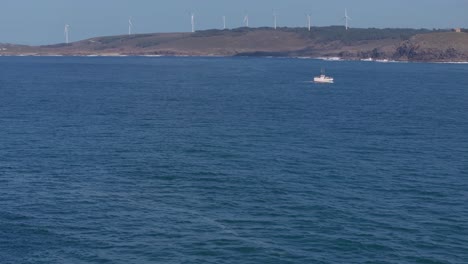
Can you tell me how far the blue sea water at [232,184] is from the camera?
94.1ft

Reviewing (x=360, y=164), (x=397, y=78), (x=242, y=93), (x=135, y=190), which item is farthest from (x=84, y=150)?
(x=397, y=78)

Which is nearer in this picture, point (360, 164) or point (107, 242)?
point (107, 242)

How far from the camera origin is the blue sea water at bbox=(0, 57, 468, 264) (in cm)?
2867

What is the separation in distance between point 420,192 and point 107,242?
16.7 metres

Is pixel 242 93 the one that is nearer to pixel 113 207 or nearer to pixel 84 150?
pixel 84 150

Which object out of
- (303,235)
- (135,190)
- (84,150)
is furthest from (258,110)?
(303,235)

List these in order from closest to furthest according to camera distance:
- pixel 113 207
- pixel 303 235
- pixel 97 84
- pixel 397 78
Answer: pixel 303 235 → pixel 113 207 → pixel 97 84 → pixel 397 78

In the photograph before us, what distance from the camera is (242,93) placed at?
3580 inches

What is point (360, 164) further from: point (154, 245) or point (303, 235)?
point (154, 245)

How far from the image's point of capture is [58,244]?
94.4 feet

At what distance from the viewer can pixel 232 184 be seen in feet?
125

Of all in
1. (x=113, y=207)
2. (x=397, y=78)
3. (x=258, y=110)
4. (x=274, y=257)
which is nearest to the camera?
(x=274, y=257)

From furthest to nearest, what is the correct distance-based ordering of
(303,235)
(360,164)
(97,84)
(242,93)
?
(97,84), (242,93), (360,164), (303,235)

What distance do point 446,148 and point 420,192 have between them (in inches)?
518
